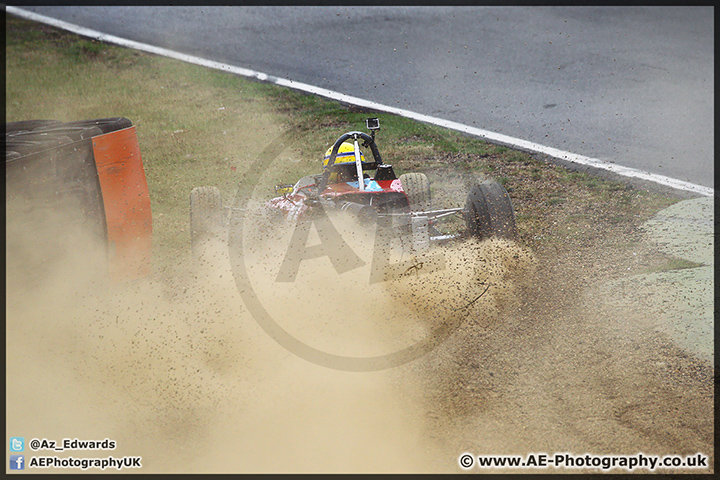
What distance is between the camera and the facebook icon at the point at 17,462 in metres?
4.28

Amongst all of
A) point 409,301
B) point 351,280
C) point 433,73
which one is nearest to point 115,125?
point 351,280

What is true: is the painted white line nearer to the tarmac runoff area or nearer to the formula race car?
the tarmac runoff area

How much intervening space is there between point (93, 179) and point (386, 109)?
19.0ft

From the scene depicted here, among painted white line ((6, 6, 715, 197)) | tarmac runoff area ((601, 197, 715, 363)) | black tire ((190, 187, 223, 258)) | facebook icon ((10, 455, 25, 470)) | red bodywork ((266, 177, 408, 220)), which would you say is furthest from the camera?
painted white line ((6, 6, 715, 197))

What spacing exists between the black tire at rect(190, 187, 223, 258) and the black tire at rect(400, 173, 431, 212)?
206cm

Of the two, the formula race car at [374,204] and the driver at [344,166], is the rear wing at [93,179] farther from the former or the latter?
the driver at [344,166]

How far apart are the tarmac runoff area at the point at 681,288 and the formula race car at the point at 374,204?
3.98 feet

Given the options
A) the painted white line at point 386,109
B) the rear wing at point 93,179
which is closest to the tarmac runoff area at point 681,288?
the painted white line at point 386,109

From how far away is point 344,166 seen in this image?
6.73 meters

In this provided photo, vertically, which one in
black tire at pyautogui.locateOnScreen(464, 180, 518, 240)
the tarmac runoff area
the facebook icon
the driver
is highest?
the driver

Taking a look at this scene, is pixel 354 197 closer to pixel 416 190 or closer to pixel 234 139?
pixel 416 190

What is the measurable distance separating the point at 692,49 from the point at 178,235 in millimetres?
10065

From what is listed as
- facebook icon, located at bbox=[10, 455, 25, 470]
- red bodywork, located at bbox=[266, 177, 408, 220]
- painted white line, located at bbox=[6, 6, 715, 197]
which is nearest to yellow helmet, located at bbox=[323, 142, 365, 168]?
red bodywork, located at bbox=[266, 177, 408, 220]

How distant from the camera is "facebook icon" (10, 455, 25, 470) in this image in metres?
4.28
